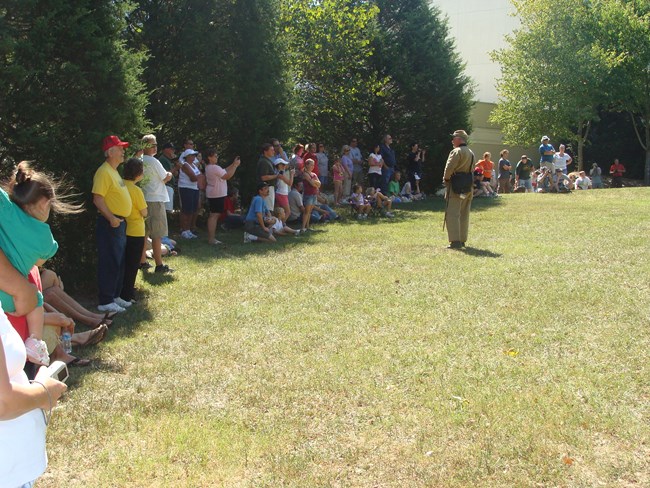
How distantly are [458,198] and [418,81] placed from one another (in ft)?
42.4

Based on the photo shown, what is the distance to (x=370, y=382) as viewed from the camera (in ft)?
17.3

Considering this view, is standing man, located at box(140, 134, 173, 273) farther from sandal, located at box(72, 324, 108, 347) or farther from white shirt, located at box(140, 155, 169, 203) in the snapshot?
sandal, located at box(72, 324, 108, 347)

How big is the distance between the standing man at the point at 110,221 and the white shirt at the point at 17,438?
557 centimetres

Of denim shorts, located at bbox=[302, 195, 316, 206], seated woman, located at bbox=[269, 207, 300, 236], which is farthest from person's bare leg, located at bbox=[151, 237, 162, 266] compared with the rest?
denim shorts, located at bbox=[302, 195, 316, 206]

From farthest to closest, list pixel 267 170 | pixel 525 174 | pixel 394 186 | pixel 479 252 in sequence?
1. pixel 525 174
2. pixel 394 186
3. pixel 267 170
4. pixel 479 252

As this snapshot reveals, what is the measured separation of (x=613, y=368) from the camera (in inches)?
216

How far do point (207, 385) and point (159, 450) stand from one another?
1117mm

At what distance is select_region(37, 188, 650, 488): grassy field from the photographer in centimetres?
397

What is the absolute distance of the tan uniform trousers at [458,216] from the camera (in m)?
12.0

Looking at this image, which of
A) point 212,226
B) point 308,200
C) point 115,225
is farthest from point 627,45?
point 115,225

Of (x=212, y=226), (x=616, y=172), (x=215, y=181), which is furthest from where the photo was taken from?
(x=616, y=172)

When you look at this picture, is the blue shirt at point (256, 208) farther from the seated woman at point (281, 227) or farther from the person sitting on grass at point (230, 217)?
the person sitting on grass at point (230, 217)

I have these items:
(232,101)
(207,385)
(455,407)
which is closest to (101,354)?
(207,385)

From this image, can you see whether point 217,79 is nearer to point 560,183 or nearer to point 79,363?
point 79,363
